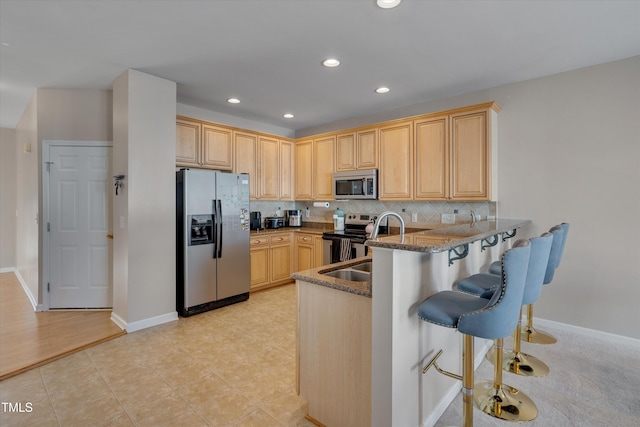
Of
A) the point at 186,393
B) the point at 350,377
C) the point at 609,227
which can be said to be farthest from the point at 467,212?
the point at 186,393

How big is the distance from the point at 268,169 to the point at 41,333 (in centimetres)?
352

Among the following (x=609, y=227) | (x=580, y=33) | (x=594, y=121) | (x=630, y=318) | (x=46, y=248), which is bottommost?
(x=630, y=318)

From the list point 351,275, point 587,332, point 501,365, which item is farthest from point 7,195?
point 587,332

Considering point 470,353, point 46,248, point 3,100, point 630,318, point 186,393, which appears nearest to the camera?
point 470,353

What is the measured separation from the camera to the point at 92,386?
7.53 feet

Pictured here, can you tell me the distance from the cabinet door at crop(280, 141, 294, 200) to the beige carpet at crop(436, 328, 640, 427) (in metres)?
3.94

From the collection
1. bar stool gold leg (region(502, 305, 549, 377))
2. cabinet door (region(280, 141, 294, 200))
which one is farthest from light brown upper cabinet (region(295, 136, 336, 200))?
bar stool gold leg (region(502, 305, 549, 377))

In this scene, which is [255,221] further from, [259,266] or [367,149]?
[367,149]

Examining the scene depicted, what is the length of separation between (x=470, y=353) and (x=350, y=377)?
0.69 m

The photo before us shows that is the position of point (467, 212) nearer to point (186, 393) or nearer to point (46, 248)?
point (186, 393)

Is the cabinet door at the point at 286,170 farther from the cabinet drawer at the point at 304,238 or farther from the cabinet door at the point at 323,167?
the cabinet drawer at the point at 304,238

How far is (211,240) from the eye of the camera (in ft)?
12.9

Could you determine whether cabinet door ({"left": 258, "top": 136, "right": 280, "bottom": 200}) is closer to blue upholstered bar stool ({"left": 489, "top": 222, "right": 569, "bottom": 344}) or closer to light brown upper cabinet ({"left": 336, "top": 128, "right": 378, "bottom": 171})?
light brown upper cabinet ({"left": 336, "top": 128, "right": 378, "bottom": 171})

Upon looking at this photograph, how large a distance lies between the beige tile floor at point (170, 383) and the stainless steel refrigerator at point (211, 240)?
57 centimetres
